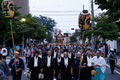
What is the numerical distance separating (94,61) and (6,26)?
49.4ft

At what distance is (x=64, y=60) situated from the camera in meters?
11.0

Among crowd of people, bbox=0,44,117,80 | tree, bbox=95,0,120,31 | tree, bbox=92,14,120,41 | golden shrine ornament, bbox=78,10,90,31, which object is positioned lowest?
crowd of people, bbox=0,44,117,80

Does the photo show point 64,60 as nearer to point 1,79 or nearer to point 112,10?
point 1,79

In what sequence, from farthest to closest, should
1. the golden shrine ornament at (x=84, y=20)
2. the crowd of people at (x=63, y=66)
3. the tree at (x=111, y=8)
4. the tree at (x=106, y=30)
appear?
the tree at (x=106, y=30) → the tree at (x=111, y=8) → the golden shrine ornament at (x=84, y=20) → the crowd of people at (x=63, y=66)

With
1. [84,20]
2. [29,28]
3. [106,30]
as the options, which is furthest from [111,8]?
[29,28]

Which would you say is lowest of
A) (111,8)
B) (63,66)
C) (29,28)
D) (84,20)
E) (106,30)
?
(63,66)

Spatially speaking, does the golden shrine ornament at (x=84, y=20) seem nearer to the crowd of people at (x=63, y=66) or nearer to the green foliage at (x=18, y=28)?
the crowd of people at (x=63, y=66)

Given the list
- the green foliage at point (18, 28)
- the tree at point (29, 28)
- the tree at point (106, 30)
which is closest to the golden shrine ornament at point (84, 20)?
the green foliage at point (18, 28)

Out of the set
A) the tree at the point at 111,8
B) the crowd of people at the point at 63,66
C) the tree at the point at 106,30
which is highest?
the tree at the point at 111,8

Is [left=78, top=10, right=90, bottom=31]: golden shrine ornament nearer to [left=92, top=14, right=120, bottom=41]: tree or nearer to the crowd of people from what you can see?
the crowd of people

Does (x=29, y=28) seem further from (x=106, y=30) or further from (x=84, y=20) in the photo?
(x=84, y=20)

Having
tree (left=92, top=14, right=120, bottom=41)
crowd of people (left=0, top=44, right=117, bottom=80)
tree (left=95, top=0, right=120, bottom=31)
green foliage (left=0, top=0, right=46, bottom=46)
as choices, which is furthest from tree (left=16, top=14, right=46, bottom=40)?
crowd of people (left=0, top=44, right=117, bottom=80)

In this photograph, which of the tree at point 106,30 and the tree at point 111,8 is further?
the tree at point 106,30

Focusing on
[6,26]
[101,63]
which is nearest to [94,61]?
[101,63]
